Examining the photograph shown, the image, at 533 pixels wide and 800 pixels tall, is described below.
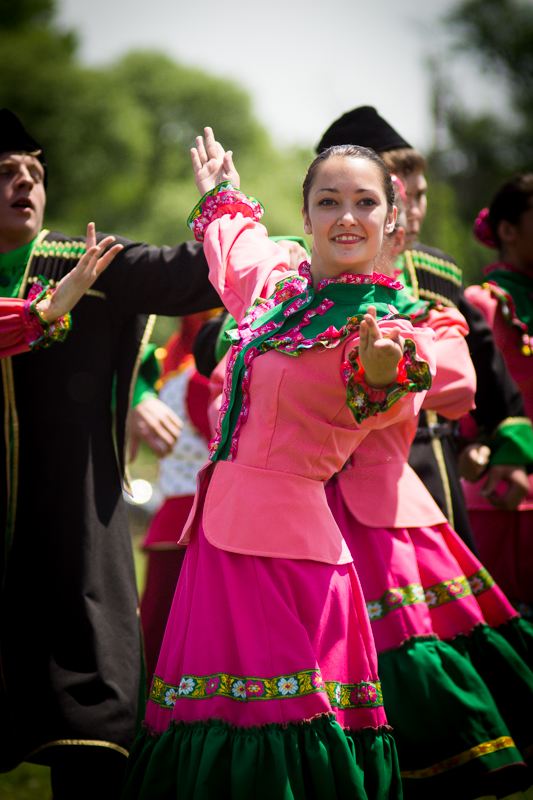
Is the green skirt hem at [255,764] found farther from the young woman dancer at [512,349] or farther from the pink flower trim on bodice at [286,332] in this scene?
the young woman dancer at [512,349]

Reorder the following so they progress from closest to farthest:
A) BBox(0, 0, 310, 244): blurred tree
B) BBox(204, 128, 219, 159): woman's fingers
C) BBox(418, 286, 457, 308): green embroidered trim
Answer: BBox(204, 128, 219, 159): woman's fingers
BBox(418, 286, 457, 308): green embroidered trim
BBox(0, 0, 310, 244): blurred tree

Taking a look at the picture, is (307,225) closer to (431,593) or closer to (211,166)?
(211,166)

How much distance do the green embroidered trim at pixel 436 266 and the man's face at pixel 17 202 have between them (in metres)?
1.51

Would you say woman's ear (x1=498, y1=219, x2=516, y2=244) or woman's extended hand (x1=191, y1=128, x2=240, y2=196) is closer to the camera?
woman's extended hand (x1=191, y1=128, x2=240, y2=196)

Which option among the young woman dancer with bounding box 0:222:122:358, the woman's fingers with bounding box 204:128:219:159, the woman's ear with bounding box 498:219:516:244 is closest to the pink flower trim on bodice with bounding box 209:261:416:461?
the woman's fingers with bounding box 204:128:219:159

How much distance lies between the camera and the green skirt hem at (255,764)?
6.09ft

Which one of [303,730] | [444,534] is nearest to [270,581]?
[303,730]

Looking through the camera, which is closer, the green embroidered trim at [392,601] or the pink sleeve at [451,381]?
the green embroidered trim at [392,601]

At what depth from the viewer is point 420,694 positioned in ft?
8.09

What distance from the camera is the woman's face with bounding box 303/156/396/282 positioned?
2.12m

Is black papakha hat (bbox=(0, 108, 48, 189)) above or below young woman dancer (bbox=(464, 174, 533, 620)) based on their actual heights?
above

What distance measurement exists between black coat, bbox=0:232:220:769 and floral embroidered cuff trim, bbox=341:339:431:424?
3.62ft

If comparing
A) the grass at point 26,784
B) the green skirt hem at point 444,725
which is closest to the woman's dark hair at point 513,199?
the green skirt hem at point 444,725

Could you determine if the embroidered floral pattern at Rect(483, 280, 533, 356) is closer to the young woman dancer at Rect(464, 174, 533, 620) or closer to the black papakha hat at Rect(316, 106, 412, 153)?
the young woman dancer at Rect(464, 174, 533, 620)
